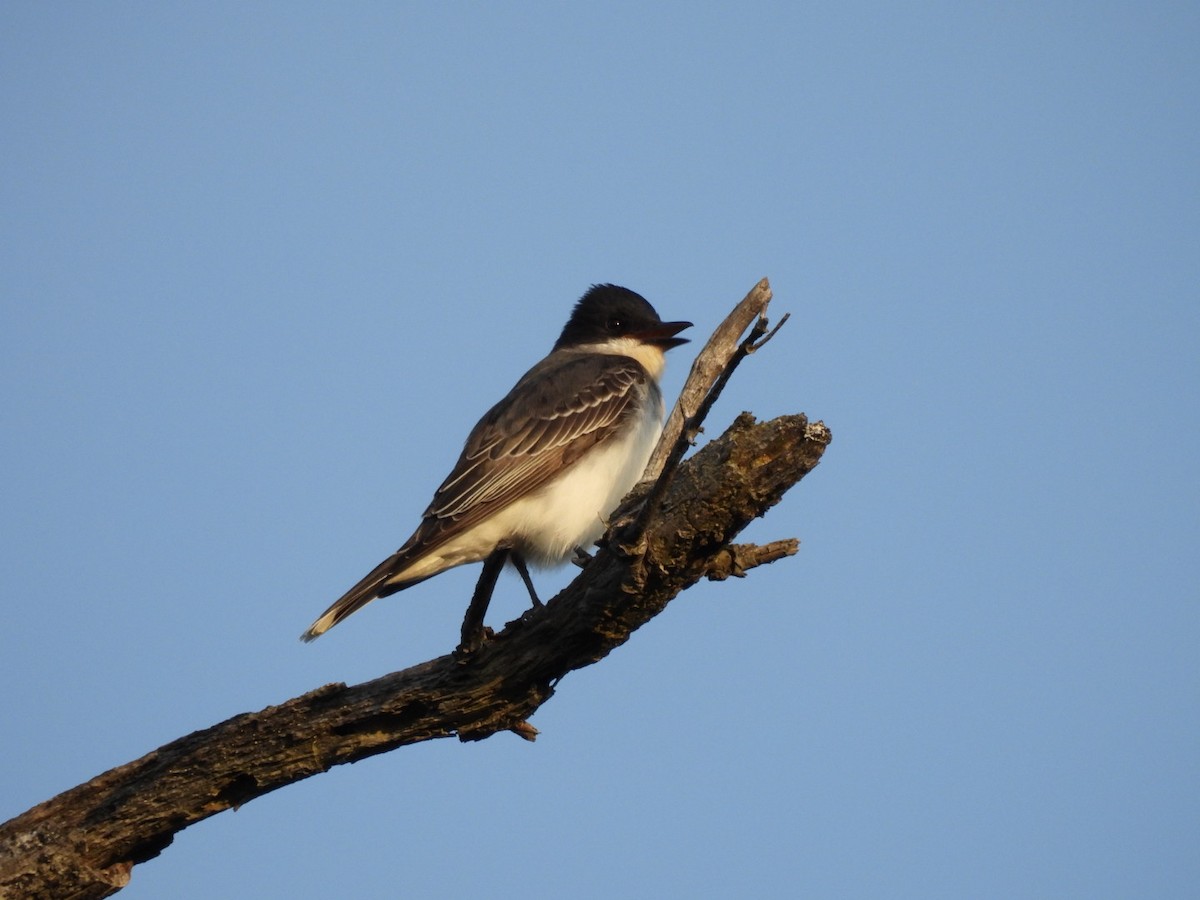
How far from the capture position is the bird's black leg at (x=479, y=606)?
642 cm

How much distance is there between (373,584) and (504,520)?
43.4 inches

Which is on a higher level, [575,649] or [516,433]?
[516,433]

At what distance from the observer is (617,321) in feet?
36.6

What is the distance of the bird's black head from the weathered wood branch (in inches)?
187

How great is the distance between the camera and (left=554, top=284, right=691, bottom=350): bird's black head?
10.9 metres

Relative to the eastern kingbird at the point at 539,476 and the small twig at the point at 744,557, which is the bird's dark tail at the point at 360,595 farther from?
the small twig at the point at 744,557

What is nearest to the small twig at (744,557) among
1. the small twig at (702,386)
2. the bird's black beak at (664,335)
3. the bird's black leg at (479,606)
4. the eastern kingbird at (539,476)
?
the small twig at (702,386)

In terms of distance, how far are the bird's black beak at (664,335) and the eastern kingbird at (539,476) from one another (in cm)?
79

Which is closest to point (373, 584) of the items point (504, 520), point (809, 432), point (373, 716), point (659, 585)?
point (504, 520)

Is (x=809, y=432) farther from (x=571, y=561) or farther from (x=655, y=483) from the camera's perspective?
(x=571, y=561)

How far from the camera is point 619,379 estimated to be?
9719mm

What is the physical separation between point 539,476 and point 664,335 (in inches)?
97.1

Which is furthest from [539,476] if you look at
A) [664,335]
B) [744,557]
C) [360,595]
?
[744,557]

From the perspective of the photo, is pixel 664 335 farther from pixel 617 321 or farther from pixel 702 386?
pixel 702 386
